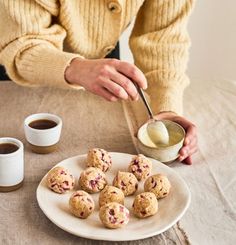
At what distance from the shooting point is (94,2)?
132 cm

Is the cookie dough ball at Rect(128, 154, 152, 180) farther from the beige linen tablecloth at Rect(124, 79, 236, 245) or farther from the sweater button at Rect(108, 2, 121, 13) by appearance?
the sweater button at Rect(108, 2, 121, 13)

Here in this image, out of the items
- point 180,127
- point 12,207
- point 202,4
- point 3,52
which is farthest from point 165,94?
point 202,4

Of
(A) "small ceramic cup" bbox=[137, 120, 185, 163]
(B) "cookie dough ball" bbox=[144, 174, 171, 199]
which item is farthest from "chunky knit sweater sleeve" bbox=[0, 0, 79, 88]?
(B) "cookie dough ball" bbox=[144, 174, 171, 199]

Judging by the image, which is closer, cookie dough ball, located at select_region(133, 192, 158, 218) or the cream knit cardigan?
cookie dough ball, located at select_region(133, 192, 158, 218)

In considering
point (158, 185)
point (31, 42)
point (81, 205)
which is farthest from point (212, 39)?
point (81, 205)

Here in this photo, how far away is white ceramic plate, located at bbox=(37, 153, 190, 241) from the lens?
0.86 m

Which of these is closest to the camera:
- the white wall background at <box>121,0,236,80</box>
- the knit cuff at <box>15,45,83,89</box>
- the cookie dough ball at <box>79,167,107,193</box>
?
the cookie dough ball at <box>79,167,107,193</box>

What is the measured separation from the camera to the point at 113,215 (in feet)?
2.84

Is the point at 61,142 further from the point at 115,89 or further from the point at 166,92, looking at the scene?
the point at 166,92

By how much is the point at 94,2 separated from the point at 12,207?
1.94ft

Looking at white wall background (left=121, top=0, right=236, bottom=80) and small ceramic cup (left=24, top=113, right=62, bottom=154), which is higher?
small ceramic cup (left=24, top=113, right=62, bottom=154)

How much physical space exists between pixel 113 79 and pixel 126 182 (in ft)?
0.73

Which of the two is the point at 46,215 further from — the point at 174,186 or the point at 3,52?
the point at 3,52

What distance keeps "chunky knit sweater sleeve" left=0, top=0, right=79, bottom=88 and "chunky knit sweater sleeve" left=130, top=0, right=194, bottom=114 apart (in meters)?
0.23
